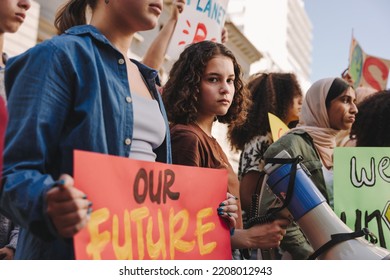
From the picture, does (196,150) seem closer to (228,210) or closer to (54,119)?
(228,210)

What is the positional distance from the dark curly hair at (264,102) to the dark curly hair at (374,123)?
410 millimetres

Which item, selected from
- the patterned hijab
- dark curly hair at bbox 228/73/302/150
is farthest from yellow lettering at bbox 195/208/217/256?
dark curly hair at bbox 228/73/302/150

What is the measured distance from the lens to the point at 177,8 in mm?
2793

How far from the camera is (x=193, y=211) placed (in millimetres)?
1283

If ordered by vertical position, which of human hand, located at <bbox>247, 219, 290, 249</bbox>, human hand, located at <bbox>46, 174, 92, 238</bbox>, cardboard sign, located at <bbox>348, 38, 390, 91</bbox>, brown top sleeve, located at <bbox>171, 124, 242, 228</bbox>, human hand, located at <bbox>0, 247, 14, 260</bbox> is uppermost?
cardboard sign, located at <bbox>348, 38, 390, 91</bbox>

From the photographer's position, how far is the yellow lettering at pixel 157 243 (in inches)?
44.4

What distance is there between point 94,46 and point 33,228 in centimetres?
50

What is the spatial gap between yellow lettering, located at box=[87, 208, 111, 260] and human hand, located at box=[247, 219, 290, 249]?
71 centimetres

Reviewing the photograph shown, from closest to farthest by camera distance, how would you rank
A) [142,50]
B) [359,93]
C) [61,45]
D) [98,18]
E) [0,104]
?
[0,104]
[61,45]
[98,18]
[359,93]
[142,50]

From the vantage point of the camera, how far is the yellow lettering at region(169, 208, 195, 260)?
1199 mm

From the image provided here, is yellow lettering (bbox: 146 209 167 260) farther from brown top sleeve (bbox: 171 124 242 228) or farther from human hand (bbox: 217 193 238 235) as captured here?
brown top sleeve (bbox: 171 124 242 228)
